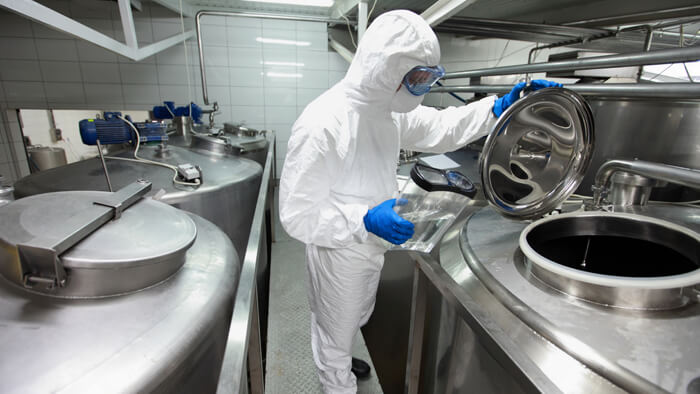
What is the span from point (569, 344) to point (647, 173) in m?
0.49

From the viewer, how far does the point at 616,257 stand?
2.60 feet

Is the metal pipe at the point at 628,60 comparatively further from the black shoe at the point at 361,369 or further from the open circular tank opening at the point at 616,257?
the black shoe at the point at 361,369

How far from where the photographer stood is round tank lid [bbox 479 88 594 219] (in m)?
0.78

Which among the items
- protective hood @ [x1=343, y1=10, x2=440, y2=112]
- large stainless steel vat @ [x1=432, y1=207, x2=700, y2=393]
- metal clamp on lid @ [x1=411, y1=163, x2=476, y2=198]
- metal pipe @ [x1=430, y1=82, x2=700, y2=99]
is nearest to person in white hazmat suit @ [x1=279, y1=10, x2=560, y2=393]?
protective hood @ [x1=343, y1=10, x2=440, y2=112]

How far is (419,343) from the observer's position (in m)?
0.87

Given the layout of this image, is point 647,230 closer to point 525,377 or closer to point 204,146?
point 525,377

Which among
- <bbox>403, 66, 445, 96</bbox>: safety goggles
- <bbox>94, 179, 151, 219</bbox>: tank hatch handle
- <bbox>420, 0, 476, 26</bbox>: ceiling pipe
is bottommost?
<bbox>94, 179, 151, 219</bbox>: tank hatch handle

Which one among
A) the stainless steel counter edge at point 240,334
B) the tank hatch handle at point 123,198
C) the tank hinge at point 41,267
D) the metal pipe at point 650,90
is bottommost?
the stainless steel counter edge at point 240,334

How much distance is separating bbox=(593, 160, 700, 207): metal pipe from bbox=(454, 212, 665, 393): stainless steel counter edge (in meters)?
0.39

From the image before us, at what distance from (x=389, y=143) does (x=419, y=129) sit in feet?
0.81

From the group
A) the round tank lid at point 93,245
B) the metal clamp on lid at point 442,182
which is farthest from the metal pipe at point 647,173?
the round tank lid at point 93,245

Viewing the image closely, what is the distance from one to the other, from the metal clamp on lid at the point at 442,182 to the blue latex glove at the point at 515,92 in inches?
13.1

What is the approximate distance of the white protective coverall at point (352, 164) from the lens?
0.91m

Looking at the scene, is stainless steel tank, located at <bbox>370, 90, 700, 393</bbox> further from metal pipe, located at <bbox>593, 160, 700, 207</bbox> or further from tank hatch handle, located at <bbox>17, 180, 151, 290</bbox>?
tank hatch handle, located at <bbox>17, 180, 151, 290</bbox>
